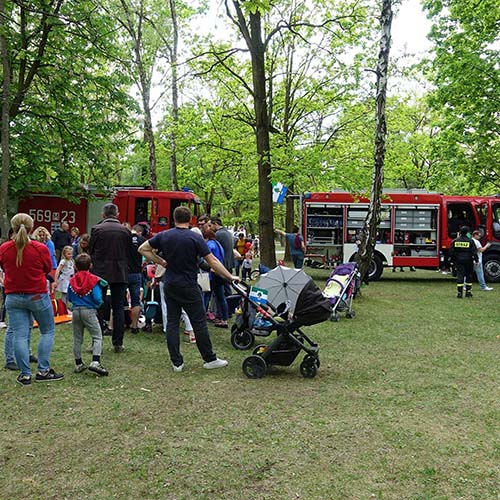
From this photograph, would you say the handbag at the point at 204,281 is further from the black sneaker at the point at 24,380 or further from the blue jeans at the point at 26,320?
the black sneaker at the point at 24,380

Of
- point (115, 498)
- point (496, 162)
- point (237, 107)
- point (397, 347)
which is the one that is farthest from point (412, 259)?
point (115, 498)

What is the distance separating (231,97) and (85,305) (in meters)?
17.1

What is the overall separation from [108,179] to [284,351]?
10.3 m

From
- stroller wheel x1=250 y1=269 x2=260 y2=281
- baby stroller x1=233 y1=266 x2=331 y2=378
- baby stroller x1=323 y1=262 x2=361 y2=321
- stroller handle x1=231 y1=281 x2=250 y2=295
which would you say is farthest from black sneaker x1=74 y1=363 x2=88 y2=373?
stroller wheel x1=250 y1=269 x2=260 y2=281

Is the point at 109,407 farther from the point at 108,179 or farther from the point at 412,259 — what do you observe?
the point at 412,259

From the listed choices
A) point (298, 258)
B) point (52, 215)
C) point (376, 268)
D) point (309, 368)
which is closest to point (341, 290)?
point (309, 368)

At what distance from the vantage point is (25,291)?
5473mm

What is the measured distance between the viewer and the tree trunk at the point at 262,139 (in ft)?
42.7

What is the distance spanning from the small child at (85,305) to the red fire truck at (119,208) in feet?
31.8

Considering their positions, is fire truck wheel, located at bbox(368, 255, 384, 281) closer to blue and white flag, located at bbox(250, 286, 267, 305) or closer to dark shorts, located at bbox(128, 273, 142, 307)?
dark shorts, located at bbox(128, 273, 142, 307)

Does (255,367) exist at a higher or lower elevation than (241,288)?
lower

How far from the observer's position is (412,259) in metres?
17.4

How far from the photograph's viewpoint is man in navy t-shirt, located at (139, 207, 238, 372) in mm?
6020

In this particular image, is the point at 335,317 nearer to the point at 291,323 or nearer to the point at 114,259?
the point at 291,323
